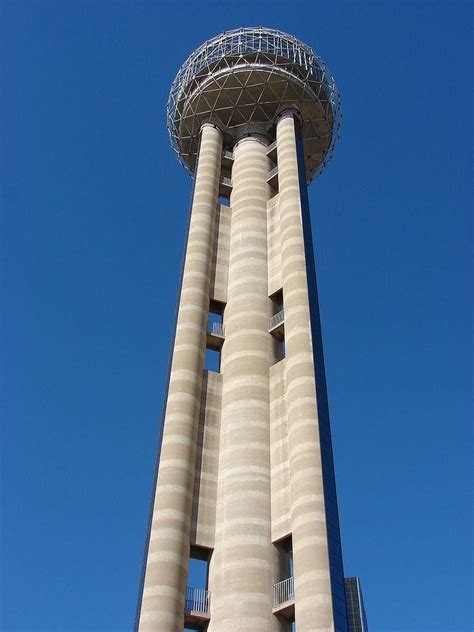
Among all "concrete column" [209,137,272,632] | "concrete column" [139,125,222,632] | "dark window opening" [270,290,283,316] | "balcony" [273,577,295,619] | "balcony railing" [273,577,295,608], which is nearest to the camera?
"concrete column" [139,125,222,632]

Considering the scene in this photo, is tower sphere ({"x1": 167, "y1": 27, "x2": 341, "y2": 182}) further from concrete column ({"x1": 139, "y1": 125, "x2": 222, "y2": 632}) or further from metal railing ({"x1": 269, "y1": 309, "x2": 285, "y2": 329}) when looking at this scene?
metal railing ({"x1": 269, "y1": 309, "x2": 285, "y2": 329})

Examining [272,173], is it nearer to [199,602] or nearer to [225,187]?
[225,187]

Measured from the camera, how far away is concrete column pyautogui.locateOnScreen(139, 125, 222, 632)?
33000 millimetres

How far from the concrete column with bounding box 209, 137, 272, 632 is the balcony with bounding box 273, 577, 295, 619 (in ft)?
1.23

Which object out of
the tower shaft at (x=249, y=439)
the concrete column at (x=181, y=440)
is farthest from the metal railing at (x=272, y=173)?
the concrete column at (x=181, y=440)

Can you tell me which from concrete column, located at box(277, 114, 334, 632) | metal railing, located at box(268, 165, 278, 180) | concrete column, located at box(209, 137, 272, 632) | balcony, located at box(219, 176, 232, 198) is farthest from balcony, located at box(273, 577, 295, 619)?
balcony, located at box(219, 176, 232, 198)

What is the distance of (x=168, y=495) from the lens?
3666 cm

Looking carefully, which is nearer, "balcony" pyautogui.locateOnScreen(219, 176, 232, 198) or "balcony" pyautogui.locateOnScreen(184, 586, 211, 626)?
"balcony" pyautogui.locateOnScreen(184, 586, 211, 626)

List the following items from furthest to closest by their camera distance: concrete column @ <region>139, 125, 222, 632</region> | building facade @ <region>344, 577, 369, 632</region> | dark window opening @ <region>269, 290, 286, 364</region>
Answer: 1. dark window opening @ <region>269, 290, 286, 364</region>
2. building facade @ <region>344, 577, 369, 632</region>
3. concrete column @ <region>139, 125, 222, 632</region>

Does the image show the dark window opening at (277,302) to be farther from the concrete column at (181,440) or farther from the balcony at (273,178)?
the balcony at (273,178)

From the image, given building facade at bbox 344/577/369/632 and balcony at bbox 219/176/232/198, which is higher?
balcony at bbox 219/176/232/198

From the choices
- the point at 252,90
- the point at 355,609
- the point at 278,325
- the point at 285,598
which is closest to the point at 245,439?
the point at 278,325

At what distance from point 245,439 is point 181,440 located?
12.7 feet

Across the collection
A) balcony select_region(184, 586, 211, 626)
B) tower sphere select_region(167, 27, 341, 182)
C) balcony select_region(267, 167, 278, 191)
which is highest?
tower sphere select_region(167, 27, 341, 182)
